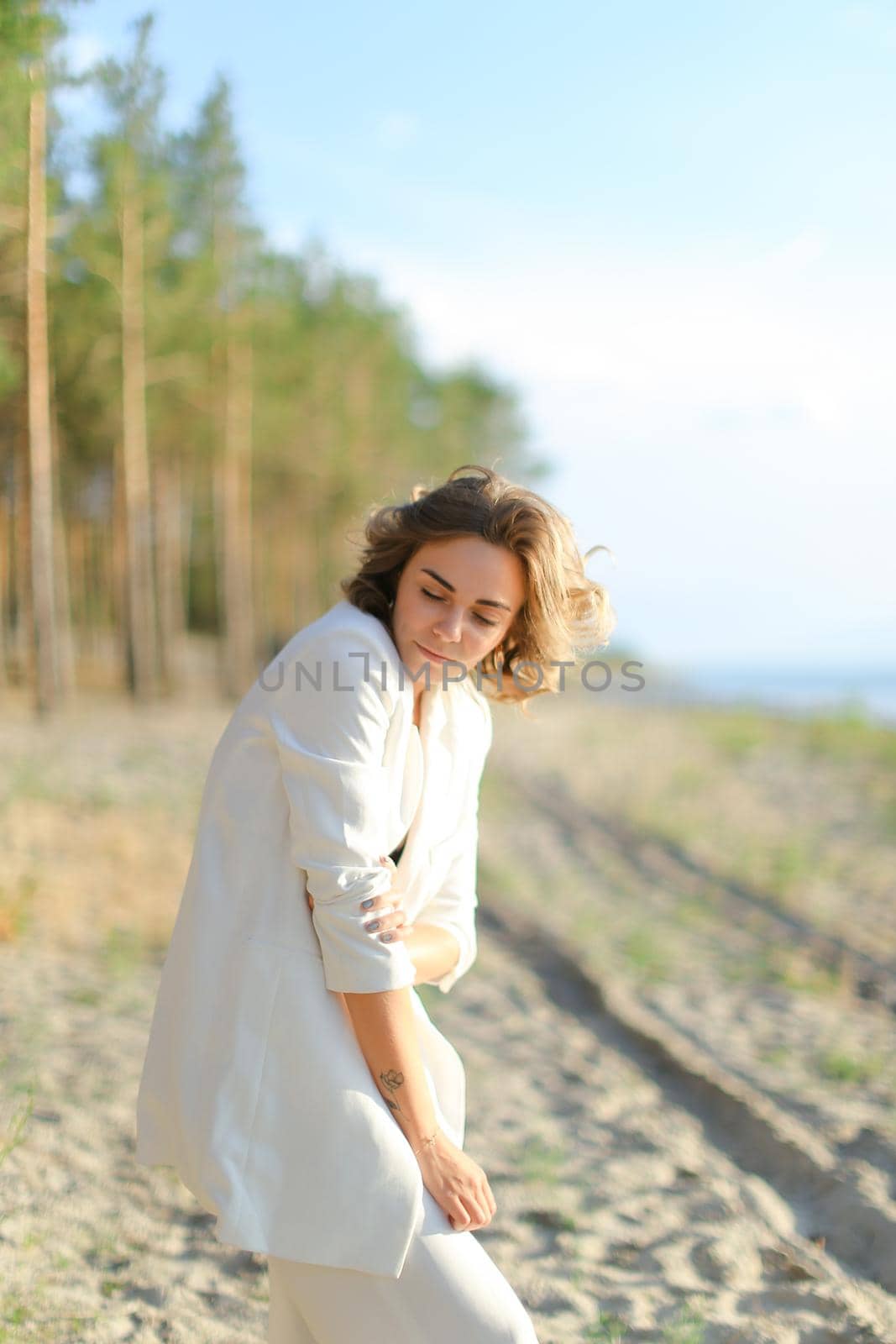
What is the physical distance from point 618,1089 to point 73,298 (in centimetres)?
1712

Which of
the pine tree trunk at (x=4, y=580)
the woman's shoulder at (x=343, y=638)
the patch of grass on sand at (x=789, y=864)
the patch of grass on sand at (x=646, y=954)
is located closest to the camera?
the woman's shoulder at (x=343, y=638)

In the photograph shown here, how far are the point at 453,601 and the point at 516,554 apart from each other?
0.49 feet

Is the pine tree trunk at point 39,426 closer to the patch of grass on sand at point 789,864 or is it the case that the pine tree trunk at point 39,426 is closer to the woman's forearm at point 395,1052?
the patch of grass on sand at point 789,864

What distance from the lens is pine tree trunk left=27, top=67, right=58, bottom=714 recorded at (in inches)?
535

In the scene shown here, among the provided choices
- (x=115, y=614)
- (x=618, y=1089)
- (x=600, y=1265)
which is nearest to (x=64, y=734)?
(x=618, y=1089)

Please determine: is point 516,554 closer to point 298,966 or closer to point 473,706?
point 473,706

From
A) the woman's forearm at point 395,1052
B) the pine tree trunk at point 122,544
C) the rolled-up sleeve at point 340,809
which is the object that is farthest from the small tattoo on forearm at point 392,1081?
the pine tree trunk at point 122,544

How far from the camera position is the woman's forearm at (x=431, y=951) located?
6.71 feet

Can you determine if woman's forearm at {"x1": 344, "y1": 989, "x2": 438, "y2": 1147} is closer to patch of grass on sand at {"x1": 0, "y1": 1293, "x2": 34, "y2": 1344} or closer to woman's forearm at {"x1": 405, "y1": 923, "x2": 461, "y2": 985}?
woman's forearm at {"x1": 405, "y1": 923, "x2": 461, "y2": 985}

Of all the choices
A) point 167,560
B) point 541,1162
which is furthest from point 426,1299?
point 167,560

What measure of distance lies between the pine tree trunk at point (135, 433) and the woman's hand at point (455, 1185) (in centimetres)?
1806

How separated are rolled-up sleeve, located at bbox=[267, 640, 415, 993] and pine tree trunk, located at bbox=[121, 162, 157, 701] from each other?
1789 centimetres

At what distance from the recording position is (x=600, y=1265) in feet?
11.6

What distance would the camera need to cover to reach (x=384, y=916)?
1775 mm
